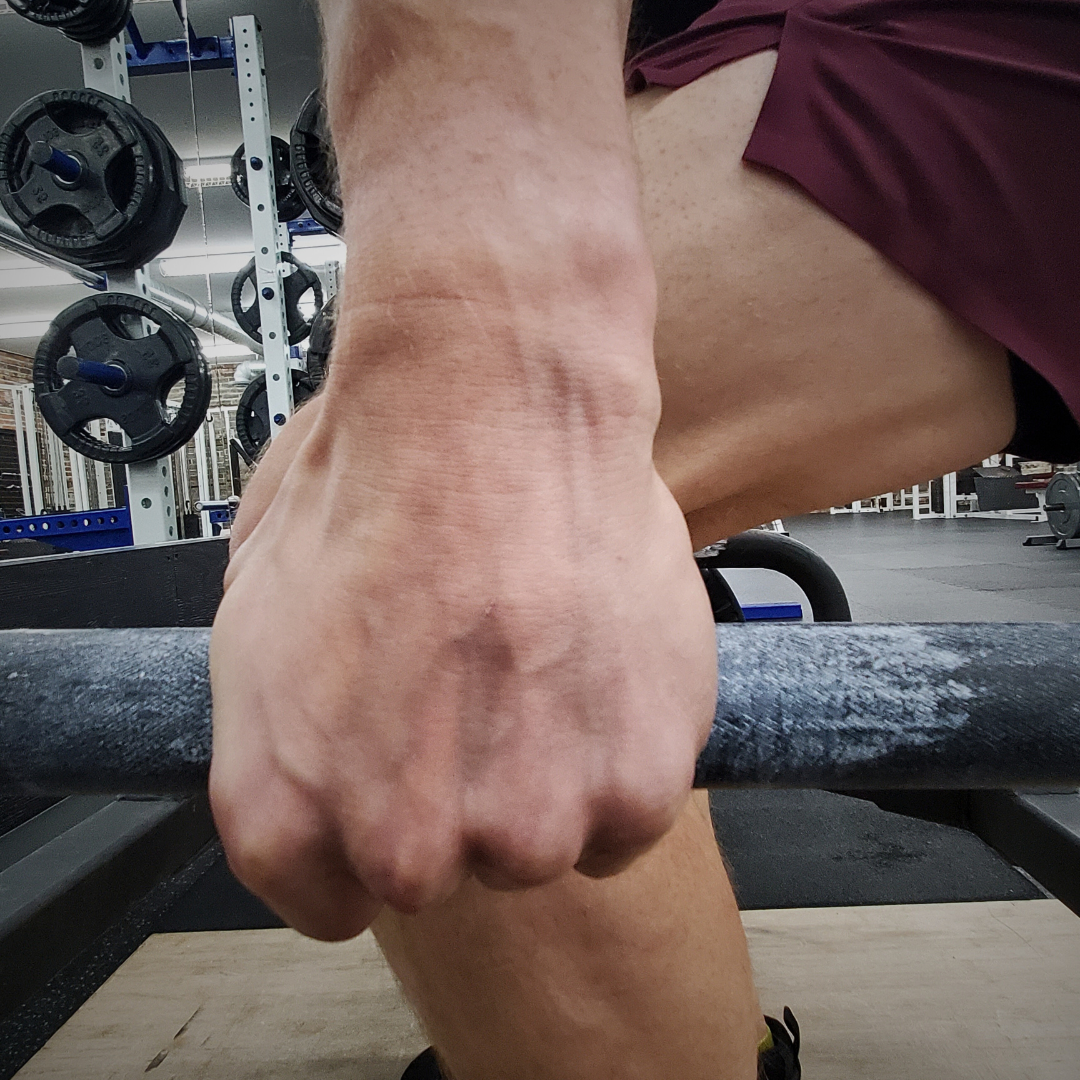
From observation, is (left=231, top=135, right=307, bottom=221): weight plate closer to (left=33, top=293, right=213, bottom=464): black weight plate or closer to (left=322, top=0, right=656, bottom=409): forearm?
(left=33, top=293, right=213, bottom=464): black weight plate

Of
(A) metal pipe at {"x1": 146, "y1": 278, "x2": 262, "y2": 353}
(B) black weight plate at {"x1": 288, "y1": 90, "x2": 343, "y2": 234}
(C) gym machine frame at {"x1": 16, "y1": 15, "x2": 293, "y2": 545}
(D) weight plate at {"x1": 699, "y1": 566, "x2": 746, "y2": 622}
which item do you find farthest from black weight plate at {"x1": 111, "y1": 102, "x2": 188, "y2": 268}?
(A) metal pipe at {"x1": 146, "y1": 278, "x2": 262, "y2": 353}

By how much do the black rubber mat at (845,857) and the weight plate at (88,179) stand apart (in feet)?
6.75

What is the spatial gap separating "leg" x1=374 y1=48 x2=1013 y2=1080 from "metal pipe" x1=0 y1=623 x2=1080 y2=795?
0.19 m

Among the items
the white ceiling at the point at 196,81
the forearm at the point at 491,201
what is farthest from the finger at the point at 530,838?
the white ceiling at the point at 196,81

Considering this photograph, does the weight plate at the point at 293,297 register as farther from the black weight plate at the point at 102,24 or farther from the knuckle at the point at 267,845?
the knuckle at the point at 267,845

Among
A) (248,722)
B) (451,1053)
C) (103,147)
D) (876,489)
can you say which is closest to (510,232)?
(248,722)

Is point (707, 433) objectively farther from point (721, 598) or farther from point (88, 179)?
point (88, 179)

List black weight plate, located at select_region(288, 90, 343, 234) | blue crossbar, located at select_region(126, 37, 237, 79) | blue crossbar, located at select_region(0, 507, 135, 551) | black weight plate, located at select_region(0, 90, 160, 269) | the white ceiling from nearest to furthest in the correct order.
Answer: black weight plate, located at select_region(0, 90, 160, 269), blue crossbar, located at select_region(0, 507, 135, 551), black weight plate, located at select_region(288, 90, 343, 234), blue crossbar, located at select_region(126, 37, 237, 79), the white ceiling

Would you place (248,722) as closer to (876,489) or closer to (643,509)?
(643,509)

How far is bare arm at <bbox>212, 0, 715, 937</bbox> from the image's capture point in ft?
0.69

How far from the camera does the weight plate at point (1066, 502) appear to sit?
4602mm

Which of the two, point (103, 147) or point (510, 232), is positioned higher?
point (103, 147)

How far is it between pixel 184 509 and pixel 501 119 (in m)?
6.08

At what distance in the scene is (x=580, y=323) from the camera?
0.77 feet
